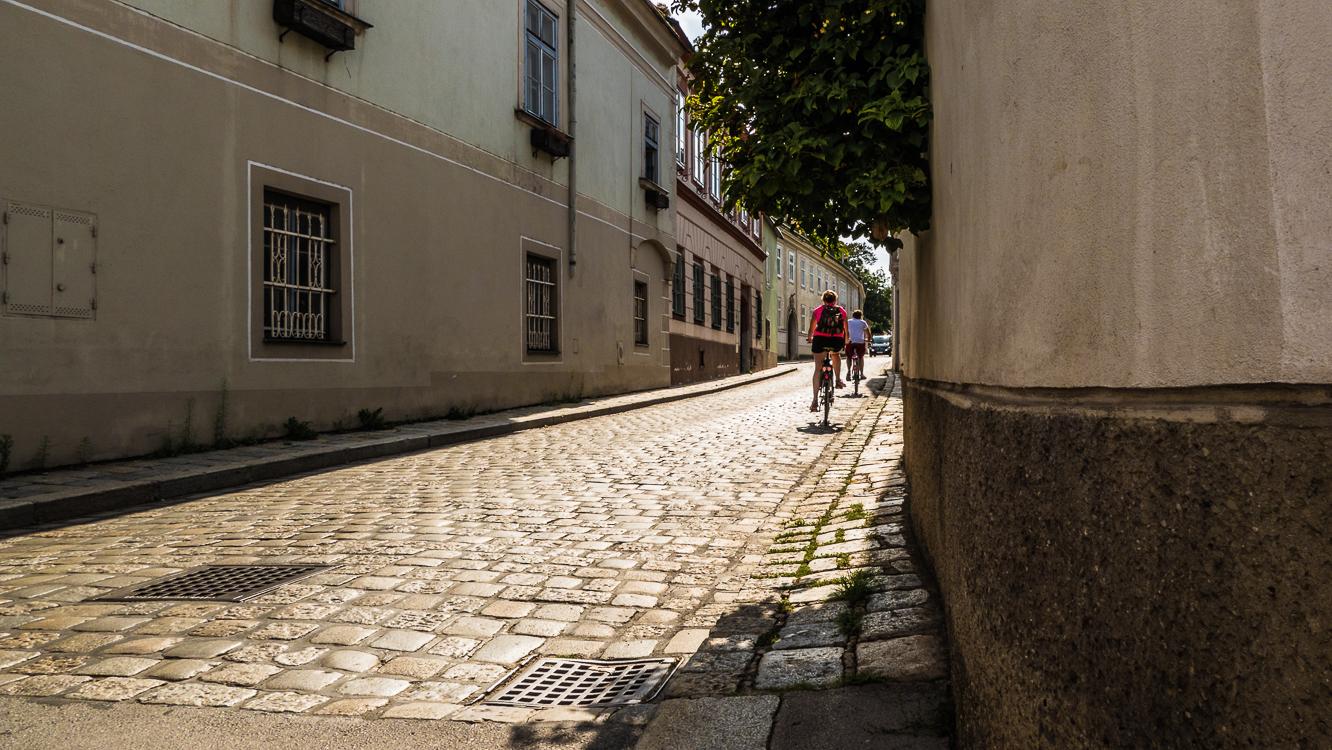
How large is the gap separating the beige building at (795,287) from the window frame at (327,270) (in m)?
31.8

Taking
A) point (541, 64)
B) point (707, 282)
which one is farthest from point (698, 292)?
point (541, 64)

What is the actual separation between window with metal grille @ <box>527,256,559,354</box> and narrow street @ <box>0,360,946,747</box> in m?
7.61

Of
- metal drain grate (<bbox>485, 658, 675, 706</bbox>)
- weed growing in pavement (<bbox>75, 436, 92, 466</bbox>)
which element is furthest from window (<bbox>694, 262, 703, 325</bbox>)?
metal drain grate (<bbox>485, 658, 675, 706</bbox>)

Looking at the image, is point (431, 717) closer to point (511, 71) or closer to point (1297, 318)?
point (1297, 318)

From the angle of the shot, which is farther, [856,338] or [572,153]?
[856,338]

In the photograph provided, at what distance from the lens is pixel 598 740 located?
2.86 m

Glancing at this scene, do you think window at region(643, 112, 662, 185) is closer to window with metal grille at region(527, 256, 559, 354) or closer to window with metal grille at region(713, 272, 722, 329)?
window with metal grille at region(527, 256, 559, 354)

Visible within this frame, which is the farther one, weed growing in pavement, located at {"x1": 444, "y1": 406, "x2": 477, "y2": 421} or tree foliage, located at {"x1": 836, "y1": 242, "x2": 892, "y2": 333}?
tree foliage, located at {"x1": 836, "y1": 242, "x2": 892, "y2": 333}

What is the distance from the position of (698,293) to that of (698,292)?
3 cm

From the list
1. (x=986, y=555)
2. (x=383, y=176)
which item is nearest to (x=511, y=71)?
(x=383, y=176)

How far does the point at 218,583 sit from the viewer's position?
463cm

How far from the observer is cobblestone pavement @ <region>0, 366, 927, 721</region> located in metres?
3.35

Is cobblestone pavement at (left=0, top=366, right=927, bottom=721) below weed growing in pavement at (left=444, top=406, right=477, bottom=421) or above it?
below

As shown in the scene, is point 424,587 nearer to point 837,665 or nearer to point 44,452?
point 837,665
